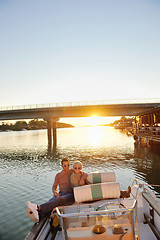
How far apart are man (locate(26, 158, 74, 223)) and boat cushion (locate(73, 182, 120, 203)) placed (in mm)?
871

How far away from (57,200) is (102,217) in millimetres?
3018

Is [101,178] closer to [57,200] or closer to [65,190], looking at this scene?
[65,190]

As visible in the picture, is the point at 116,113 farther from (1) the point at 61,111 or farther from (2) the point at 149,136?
(2) the point at 149,136

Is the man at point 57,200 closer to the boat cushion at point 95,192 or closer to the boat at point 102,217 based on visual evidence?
the boat at point 102,217

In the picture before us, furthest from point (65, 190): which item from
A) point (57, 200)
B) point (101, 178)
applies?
point (101, 178)

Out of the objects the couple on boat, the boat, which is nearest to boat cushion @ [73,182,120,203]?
the boat

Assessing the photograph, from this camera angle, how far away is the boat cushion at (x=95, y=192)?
5.47m

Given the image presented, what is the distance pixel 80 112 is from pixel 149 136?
79.1 feet

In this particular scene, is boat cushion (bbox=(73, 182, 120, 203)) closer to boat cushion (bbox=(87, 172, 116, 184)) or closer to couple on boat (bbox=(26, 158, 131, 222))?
couple on boat (bbox=(26, 158, 131, 222))

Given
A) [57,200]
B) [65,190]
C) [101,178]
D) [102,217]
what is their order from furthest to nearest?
1. [65,190]
2. [101,178]
3. [57,200]
4. [102,217]

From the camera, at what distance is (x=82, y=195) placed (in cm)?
547

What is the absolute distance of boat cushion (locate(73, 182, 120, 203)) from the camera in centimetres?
547

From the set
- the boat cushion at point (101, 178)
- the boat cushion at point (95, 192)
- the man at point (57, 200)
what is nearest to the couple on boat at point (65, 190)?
the man at point (57, 200)

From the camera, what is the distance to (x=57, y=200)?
6098 mm
